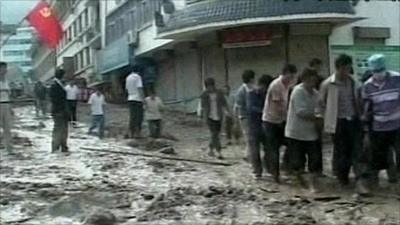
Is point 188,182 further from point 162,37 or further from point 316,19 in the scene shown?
point 162,37

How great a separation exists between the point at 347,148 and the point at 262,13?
12.3 m

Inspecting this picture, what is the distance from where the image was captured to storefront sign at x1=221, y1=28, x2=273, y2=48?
2145 centimetres

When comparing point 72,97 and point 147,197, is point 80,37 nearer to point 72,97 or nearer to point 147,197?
point 72,97

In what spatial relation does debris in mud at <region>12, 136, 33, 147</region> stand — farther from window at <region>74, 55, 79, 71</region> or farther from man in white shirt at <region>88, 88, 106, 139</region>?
window at <region>74, 55, 79, 71</region>

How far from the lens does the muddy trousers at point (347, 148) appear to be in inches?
334

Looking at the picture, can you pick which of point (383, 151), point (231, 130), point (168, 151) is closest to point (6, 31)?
point (231, 130)

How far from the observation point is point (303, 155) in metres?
8.76

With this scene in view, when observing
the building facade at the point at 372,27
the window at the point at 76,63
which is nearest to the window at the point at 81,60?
the window at the point at 76,63

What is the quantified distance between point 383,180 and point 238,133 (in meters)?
5.68

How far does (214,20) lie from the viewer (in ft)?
69.6

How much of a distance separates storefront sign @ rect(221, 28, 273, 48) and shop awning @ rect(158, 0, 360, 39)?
0.63m

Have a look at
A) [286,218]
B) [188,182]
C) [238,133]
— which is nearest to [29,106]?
[238,133]

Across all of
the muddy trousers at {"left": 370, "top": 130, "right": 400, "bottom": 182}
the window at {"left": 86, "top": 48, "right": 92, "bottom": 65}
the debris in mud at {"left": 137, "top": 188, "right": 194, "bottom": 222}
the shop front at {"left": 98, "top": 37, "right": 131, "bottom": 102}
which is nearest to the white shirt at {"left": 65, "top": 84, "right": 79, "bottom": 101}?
the shop front at {"left": 98, "top": 37, "right": 131, "bottom": 102}

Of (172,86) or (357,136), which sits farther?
(172,86)
